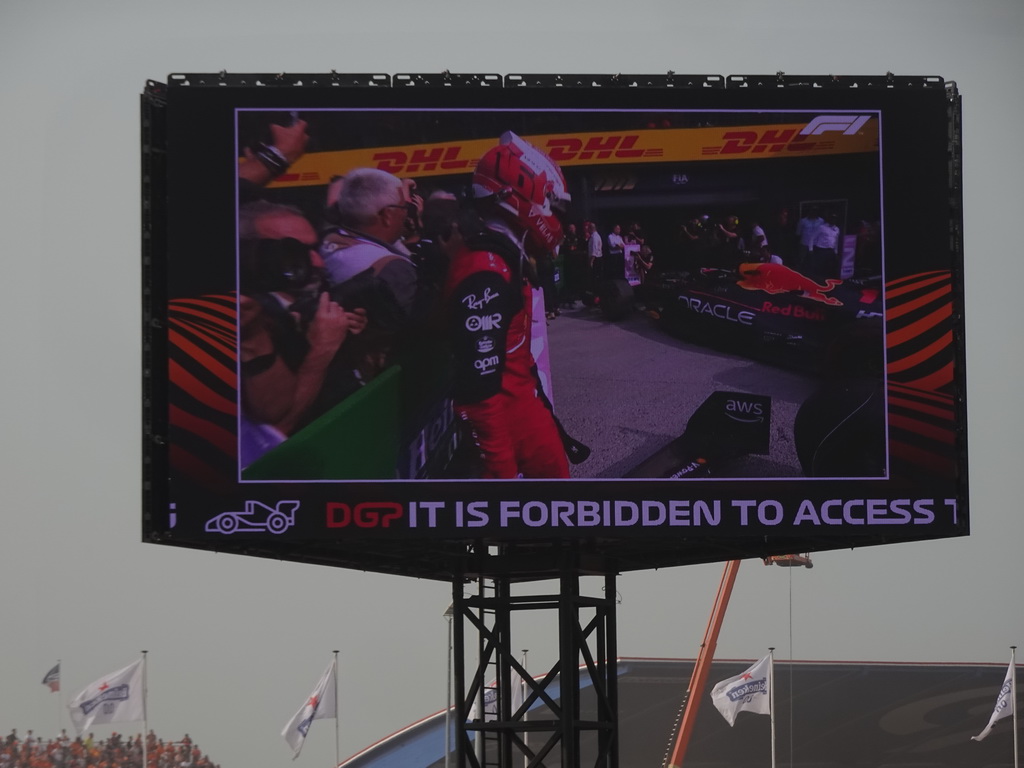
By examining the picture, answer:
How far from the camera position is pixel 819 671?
49.6 metres

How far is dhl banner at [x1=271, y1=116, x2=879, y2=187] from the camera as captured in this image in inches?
645

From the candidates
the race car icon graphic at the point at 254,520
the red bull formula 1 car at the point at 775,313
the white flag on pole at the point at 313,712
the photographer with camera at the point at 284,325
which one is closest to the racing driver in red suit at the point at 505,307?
the photographer with camera at the point at 284,325

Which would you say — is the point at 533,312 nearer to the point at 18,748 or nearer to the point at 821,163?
the point at 821,163

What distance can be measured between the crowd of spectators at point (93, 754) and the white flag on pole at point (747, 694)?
18.3 meters

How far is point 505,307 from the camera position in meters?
16.3

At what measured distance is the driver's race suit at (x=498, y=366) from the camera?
16.1m

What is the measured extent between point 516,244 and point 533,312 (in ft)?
2.30

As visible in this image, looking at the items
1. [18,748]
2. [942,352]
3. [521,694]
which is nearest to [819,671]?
[521,694]

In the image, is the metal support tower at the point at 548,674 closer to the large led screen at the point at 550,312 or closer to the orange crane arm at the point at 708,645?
the large led screen at the point at 550,312

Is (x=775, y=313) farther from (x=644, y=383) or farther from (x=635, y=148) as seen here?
(x=635, y=148)

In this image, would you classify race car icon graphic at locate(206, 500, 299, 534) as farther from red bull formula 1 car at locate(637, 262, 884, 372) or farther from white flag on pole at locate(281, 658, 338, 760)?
white flag on pole at locate(281, 658, 338, 760)

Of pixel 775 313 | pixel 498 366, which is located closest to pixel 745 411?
pixel 775 313

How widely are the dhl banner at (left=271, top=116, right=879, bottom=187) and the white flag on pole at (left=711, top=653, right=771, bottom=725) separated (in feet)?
58.7

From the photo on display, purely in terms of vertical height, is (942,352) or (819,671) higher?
(942,352)
